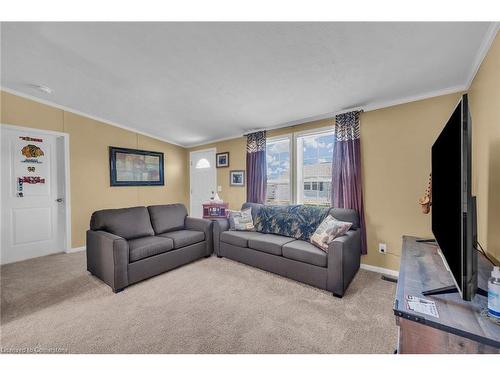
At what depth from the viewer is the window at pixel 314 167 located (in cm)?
329

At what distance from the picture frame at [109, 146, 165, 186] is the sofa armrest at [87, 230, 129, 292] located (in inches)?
82.1

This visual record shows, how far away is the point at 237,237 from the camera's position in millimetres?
3092

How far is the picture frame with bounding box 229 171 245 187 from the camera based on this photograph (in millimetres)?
4363

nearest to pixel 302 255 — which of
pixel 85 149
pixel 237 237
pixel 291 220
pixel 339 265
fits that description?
pixel 339 265

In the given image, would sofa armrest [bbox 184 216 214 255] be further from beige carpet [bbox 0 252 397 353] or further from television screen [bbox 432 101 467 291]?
television screen [bbox 432 101 467 291]

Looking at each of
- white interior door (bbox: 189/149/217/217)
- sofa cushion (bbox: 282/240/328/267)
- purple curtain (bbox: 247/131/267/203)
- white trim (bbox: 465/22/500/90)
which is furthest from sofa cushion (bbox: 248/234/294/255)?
white trim (bbox: 465/22/500/90)

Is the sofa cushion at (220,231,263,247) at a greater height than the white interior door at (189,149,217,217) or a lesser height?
lesser

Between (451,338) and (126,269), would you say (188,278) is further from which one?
(451,338)

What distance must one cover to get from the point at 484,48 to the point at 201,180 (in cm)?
491

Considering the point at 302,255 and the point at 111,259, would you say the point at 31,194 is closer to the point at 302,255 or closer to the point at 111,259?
the point at 111,259

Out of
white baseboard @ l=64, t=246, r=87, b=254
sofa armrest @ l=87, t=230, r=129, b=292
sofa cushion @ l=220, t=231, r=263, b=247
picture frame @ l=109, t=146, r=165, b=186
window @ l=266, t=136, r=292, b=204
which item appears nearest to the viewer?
sofa armrest @ l=87, t=230, r=129, b=292

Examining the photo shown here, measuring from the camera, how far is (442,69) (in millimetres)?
1968
